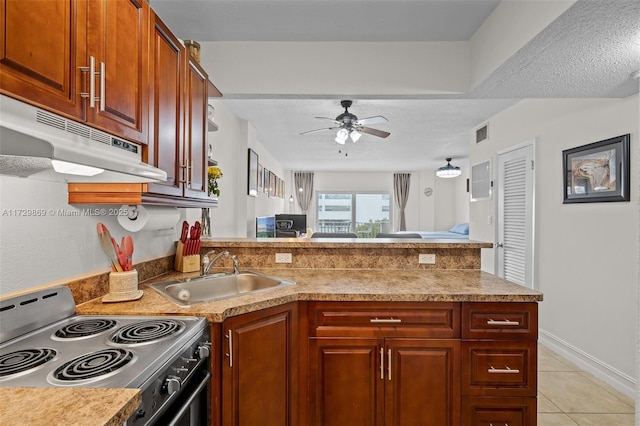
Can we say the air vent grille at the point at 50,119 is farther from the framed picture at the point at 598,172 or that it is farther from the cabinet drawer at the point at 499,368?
the framed picture at the point at 598,172

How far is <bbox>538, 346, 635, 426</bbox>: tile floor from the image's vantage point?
213 cm

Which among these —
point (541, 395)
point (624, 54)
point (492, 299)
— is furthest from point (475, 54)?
point (541, 395)

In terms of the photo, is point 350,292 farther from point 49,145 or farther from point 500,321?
point 49,145

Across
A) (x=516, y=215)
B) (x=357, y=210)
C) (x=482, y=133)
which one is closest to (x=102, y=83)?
(x=516, y=215)

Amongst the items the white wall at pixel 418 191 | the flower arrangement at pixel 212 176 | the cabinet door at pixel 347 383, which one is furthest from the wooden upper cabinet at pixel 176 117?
the white wall at pixel 418 191

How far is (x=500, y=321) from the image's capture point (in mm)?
1634

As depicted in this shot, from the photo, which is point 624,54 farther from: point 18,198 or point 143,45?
point 18,198

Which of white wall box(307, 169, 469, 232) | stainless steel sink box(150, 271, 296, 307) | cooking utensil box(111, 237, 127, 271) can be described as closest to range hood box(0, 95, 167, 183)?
cooking utensil box(111, 237, 127, 271)

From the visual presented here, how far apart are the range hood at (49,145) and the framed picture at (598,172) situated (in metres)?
3.10

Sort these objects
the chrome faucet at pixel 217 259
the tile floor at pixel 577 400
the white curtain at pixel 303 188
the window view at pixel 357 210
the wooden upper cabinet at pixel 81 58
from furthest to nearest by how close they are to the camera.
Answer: the window view at pixel 357 210 → the white curtain at pixel 303 188 → the tile floor at pixel 577 400 → the chrome faucet at pixel 217 259 → the wooden upper cabinet at pixel 81 58

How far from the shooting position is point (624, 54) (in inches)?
72.9

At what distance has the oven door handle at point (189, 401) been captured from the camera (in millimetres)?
1048

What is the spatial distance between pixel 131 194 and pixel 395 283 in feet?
4.58

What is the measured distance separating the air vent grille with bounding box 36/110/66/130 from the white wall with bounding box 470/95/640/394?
2.87m
